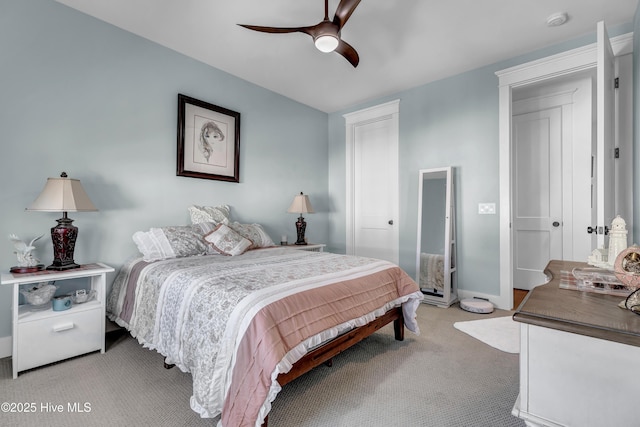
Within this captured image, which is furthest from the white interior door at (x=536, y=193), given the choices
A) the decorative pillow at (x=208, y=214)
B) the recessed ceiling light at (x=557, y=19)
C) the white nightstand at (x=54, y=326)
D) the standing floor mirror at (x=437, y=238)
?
the white nightstand at (x=54, y=326)

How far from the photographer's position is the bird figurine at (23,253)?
2.15m

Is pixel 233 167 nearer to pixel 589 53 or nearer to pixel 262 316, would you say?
pixel 262 316

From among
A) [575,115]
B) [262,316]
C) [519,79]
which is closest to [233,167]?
[262,316]

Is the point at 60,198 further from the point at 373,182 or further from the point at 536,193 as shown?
the point at 536,193

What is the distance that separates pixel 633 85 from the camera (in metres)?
2.62

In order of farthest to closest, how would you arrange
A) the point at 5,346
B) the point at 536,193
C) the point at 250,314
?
the point at 536,193
the point at 5,346
the point at 250,314

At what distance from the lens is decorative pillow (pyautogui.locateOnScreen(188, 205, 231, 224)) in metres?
3.18

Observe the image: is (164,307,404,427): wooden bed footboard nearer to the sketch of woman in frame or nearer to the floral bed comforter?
the floral bed comforter

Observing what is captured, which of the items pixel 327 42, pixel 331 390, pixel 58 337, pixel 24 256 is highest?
pixel 327 42

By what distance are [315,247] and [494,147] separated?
2.44 meters

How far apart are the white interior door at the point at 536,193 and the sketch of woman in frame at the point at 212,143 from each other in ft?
12.8

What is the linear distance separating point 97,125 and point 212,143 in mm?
1094

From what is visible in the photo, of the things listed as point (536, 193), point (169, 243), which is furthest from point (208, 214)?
point (536, 193)

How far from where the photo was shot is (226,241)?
9.43 ft
